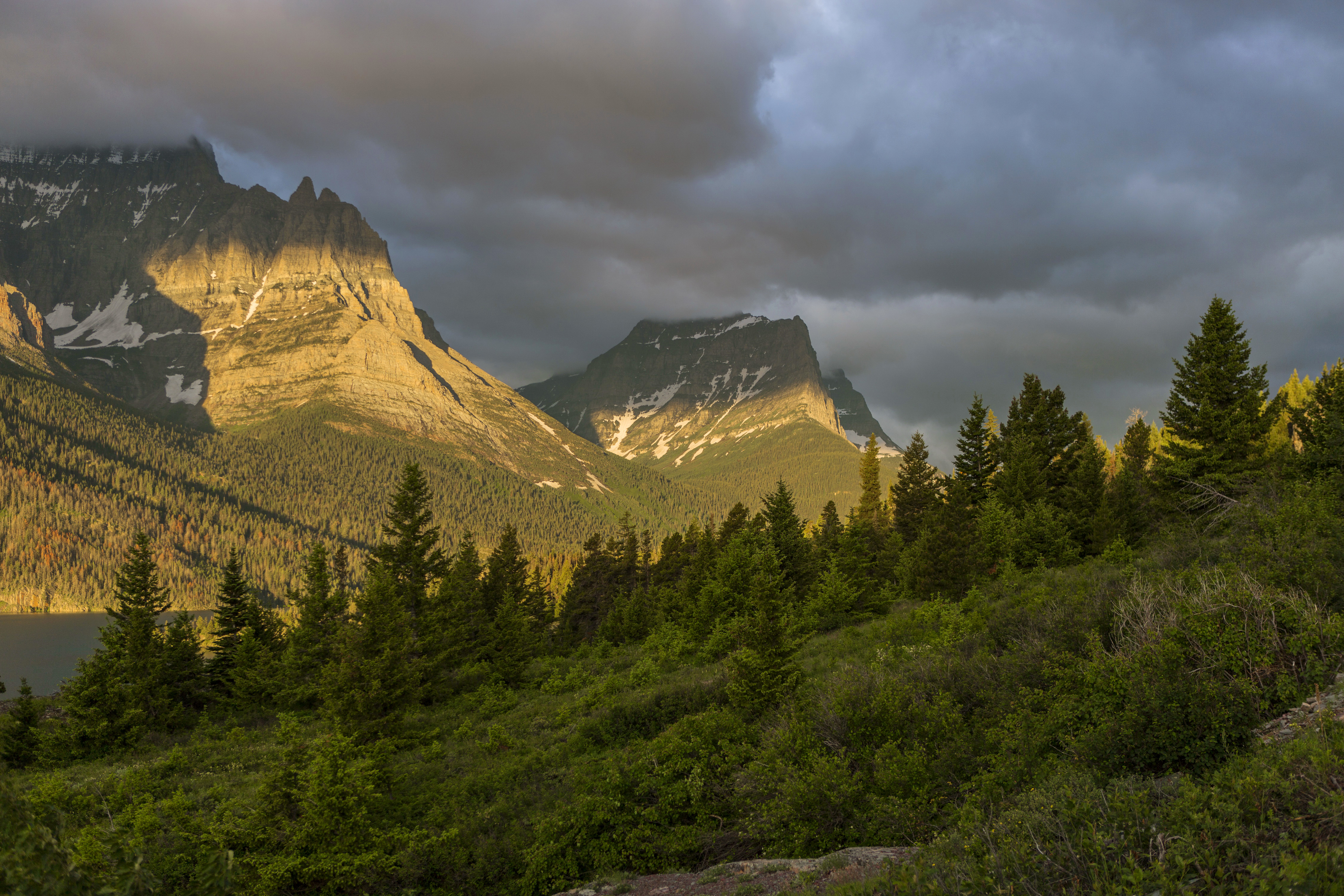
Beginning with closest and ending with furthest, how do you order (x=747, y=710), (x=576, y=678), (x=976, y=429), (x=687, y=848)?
(x=687, y=848) < (x=747, y=710) < (x=576, y=678) < (x=976, y=429)

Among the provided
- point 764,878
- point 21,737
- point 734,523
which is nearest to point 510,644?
point 21,737

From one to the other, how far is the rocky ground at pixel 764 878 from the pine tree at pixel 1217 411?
91.5 feet

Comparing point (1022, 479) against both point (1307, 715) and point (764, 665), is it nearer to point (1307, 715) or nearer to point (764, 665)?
point (764, 665)

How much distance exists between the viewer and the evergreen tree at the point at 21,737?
29.2 meters

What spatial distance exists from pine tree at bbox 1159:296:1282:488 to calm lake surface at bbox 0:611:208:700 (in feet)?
322

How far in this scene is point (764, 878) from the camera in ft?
41.3

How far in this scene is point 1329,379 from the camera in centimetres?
3469

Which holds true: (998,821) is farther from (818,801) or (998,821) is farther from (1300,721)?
(818,801)

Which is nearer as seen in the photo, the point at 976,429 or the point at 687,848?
the point at 687,848

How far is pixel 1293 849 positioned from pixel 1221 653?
646 centimetres

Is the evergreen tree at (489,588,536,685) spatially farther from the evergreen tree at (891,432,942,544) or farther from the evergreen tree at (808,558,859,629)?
the evergreen tree at (891,432,942,544)

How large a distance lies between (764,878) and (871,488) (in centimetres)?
5815

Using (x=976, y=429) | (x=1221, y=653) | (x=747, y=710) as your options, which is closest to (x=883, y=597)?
(x=747, y=710)

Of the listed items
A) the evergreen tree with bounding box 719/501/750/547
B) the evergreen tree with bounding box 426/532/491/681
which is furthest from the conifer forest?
the evergreen tree with bounding box 719/501/750/547
